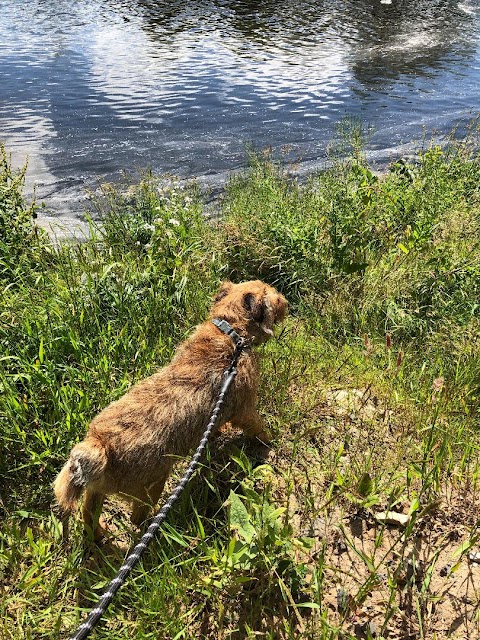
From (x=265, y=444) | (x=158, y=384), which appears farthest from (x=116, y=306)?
(x=265, y=444)

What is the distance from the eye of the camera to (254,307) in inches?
123

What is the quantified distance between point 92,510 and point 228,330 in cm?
132

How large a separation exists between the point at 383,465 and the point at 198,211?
144 inches

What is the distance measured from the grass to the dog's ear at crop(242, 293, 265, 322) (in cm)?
55

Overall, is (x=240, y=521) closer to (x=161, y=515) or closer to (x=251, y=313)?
(x=161, y=515)

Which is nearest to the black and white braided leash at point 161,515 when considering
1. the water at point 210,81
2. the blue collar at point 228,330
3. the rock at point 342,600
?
the blue collar at point 228,330

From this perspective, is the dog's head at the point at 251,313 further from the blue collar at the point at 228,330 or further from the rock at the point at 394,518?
the rock at the point at 394,518

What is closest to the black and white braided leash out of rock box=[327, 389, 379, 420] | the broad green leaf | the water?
the broad green leaf

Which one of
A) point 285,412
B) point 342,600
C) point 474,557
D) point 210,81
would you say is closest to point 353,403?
point 285,412

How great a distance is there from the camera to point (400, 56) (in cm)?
1461

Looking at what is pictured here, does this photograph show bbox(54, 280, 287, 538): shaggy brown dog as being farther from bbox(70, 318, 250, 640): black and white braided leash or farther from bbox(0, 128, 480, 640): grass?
bbox(0, 128, 480, 640): grass

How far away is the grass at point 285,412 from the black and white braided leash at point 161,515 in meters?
0.28

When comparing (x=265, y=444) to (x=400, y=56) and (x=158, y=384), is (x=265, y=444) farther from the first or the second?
(x=400, y=56)

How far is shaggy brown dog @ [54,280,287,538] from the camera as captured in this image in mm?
2369
